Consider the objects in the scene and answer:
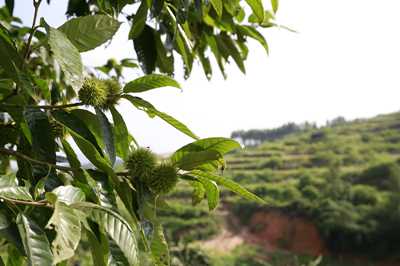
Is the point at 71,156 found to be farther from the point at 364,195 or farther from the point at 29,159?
the point at 364,195

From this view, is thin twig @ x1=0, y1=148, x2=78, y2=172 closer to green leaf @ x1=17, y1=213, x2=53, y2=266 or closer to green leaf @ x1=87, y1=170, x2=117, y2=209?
green leaf @ x1=87, y1=170, x2=117, y2=209

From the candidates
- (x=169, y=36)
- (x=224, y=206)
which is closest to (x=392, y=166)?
(x=224, y=206)

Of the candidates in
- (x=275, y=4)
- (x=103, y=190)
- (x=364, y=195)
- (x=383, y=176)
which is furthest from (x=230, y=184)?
(x=383, y=176)

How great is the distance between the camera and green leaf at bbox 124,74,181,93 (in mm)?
652

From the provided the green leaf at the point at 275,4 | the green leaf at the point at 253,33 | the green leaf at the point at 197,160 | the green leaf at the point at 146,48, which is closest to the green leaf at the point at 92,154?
the green leaf at the point at 197,160

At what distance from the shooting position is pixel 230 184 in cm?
66

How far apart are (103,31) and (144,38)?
1.01ft

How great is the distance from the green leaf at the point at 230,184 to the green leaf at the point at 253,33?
494 mm

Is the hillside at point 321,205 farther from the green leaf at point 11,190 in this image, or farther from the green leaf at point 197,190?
the green leaf at point 11,190

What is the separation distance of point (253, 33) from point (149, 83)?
21.6 inches

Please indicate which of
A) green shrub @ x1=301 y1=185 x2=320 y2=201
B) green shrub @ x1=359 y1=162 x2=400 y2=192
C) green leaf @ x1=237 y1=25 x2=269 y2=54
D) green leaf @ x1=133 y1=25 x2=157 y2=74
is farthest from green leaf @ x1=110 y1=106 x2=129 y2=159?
green shrub @ x1=301 y1=185 x2=320 y2=201

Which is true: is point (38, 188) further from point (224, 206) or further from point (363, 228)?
point (224, 206)

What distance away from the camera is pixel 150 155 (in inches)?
29.3

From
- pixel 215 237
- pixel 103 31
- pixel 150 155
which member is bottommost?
pixel 215 237
